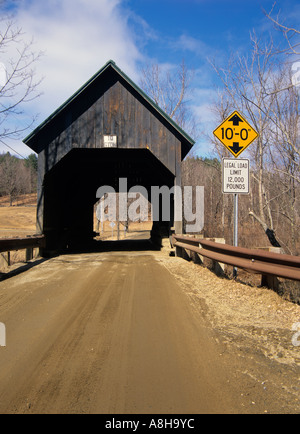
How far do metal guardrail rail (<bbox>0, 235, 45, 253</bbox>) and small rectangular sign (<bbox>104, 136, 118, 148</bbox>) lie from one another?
377cm

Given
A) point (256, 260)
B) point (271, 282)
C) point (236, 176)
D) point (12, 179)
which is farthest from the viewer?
point (12, 179)

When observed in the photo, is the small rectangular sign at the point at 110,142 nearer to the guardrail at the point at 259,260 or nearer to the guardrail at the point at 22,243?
the guardrail at the point at 22,243

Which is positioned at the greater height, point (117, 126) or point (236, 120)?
point (117, 126)

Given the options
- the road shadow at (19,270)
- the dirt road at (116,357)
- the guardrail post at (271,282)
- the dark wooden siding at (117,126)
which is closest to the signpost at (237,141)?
the guardrail post at (271,282)

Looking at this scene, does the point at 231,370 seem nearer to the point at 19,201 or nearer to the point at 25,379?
the point at 25,379

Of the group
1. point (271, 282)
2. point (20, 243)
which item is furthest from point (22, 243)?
point (271, 282)

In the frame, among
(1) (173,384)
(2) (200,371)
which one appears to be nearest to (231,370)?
(2) (200,371)

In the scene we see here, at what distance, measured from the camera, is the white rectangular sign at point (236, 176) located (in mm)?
7094

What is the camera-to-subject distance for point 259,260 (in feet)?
18.0

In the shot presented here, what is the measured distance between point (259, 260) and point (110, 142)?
24.2 feet

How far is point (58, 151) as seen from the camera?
36.5 ft

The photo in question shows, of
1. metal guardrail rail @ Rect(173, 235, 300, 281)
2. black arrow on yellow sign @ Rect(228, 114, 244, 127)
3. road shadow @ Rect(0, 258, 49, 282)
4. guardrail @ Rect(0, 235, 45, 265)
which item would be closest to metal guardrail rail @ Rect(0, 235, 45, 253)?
guardrail @ Rect(0, 235, 45, 265)

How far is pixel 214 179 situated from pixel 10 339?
82.8ft

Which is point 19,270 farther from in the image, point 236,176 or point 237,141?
point 237,141
